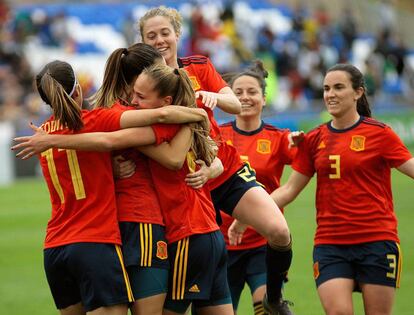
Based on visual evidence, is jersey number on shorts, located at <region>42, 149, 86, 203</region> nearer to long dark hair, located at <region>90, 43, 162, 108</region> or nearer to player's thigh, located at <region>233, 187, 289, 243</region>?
long dark hair, located at <region>90, 43, 162, 108</region>

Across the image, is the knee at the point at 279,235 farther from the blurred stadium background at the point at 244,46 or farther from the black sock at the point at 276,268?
the blurred stadium background at the point at 244,46

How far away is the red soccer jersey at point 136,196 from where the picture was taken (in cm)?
571

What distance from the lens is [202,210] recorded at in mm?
5938

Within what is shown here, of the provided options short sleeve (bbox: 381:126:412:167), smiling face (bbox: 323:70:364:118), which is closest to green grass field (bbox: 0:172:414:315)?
short sleeve (bbox: 381:126:412:167)

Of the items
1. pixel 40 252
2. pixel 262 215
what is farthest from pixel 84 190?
pixel 40 252

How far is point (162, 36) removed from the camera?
674 cm

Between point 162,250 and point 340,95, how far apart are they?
2.18m

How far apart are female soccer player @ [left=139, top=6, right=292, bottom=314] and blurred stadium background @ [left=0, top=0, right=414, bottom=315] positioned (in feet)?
38.9

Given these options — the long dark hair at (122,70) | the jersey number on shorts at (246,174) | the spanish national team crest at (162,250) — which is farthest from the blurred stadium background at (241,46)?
the spanish national team crest at (162,250)

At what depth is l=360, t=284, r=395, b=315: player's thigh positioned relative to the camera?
22.1 feet

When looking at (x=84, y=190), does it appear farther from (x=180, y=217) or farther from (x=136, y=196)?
(x=180, y=217)

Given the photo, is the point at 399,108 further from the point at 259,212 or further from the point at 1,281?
the point at 259,212

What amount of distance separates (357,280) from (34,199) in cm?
1289

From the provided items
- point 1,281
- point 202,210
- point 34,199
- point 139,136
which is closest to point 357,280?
point 202,210
